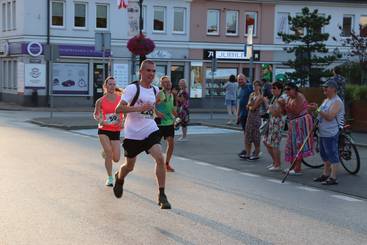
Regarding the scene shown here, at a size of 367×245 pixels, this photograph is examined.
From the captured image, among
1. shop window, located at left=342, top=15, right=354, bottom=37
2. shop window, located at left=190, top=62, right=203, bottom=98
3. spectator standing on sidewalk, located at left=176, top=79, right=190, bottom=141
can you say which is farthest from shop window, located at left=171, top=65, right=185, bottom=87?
spectator standing on sidewalk, located at left=176, top=79, right=190, bottom=141

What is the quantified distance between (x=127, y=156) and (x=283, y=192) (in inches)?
107

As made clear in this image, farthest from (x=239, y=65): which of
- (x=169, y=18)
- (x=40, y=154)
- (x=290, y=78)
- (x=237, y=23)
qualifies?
(x=40, y=154)

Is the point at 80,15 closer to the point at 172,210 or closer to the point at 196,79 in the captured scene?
the point at 196,79

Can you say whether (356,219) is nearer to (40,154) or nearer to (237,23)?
(40,154)

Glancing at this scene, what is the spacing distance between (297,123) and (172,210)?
158 inches

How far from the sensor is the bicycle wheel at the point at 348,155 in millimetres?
10773

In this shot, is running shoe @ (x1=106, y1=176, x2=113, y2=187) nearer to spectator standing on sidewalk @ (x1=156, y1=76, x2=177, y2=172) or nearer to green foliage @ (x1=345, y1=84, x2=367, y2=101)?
spectator standing on sidewalk @ (x1=156, y1=76, x2=177, y2=172)

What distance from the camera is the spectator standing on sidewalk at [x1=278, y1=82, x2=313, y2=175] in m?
10.7

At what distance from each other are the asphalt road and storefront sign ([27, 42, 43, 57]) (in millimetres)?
22768

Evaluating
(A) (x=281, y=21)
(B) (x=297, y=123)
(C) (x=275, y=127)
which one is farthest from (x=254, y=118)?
(A) (x=281, y=21)

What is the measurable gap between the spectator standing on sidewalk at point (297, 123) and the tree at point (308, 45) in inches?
657

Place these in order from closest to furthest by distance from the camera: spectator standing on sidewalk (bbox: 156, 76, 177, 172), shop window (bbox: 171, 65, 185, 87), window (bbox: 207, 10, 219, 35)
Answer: spectator standing on sidewalk (bbox: 156, 76, 177, 172) < shop window (bbox: 171, 65, 185, 87) < window (bbox: 207, 10, 219, 35)

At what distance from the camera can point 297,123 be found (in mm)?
10789

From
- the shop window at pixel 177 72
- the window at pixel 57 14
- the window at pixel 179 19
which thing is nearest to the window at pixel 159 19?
the window at pixel 179 19
